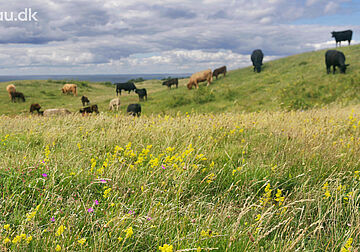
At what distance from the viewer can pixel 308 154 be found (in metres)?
4.54

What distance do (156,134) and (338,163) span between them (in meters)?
3.62

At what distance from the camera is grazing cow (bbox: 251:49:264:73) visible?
1539 inches

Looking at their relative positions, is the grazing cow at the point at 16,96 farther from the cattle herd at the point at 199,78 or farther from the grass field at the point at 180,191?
the grass field at the point at 180,191

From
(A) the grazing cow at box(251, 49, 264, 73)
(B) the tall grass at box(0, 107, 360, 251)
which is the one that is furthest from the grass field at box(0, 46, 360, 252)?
(A) the grazing cow at box(251, 49, 264, 73)

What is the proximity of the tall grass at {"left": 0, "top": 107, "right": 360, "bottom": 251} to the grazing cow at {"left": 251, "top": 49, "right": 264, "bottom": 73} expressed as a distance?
116 feet

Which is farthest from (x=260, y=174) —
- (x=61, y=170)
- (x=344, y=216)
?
(x=61, y=170)

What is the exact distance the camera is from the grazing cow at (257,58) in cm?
3909

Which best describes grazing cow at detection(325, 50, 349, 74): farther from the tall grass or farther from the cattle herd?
the tall grass

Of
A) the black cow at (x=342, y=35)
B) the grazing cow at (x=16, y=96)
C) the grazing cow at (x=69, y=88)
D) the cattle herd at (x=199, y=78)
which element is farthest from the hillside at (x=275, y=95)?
the black cow at (x=342, y=35)

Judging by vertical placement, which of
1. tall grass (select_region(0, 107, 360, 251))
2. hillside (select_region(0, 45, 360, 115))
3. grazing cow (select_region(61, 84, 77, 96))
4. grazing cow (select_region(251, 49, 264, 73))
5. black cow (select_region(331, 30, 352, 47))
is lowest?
tall grass (select_region(0, 107, 360, 251))

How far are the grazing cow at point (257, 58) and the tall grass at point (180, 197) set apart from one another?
35483mm

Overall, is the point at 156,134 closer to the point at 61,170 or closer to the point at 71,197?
the point at 61,170

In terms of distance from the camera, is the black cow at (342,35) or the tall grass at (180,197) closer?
the tall grass at (180,197)

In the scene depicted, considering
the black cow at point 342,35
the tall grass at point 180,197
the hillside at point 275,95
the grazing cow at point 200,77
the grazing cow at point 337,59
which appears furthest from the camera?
the black cow at point 342,35
